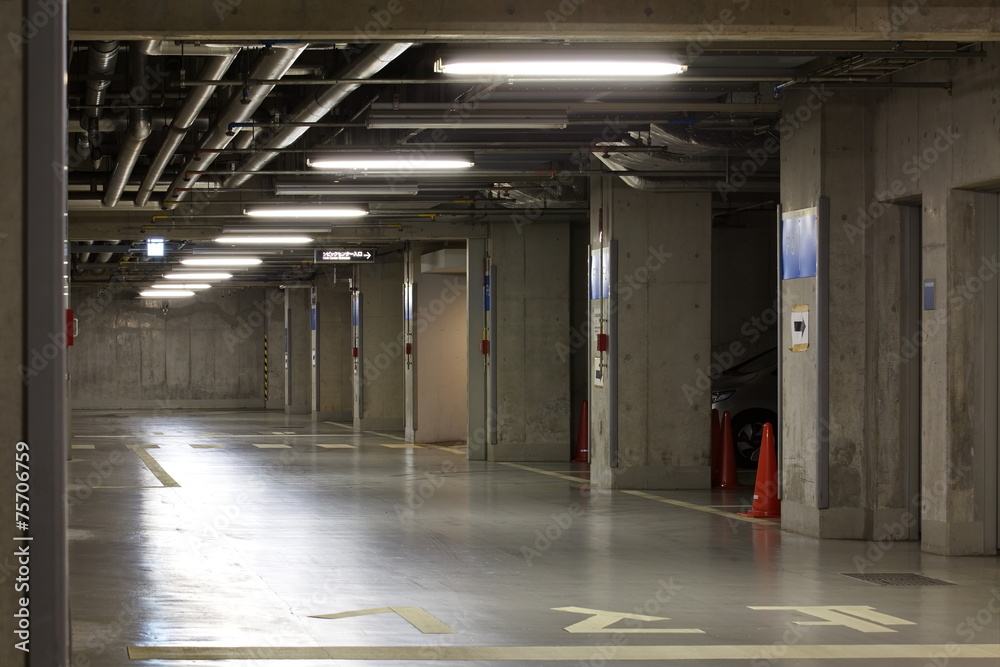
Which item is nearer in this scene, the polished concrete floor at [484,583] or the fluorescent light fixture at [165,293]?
the polished concrete floor at [484,583]

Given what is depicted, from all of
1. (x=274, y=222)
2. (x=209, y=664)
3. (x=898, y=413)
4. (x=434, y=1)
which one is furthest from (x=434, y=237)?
(x=209, y=664)

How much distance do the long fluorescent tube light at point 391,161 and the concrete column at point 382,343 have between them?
14286mm

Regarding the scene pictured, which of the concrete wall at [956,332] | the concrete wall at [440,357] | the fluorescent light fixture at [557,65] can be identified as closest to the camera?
the fluorescent light fixture at [557,65]

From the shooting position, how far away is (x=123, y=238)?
1802cm

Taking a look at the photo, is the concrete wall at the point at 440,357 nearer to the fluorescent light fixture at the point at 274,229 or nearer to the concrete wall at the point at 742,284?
the fluorescent light fixture at the point at 274,229

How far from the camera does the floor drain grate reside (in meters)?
7.77

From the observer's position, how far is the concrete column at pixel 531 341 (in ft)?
58.0

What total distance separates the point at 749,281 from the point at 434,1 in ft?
45.6

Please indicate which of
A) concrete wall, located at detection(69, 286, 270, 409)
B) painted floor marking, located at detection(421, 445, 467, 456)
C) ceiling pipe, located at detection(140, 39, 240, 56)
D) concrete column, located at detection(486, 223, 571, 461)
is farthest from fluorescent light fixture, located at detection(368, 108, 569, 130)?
concrete wall, located at detection(69, 286, 270, 409)

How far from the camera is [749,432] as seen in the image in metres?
16.2

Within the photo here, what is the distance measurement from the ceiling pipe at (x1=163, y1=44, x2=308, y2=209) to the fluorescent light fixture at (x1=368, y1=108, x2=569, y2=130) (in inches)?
37.3

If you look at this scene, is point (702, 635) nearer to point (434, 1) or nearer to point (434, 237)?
point (434, 1)

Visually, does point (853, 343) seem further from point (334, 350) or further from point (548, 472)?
point (334, 350)

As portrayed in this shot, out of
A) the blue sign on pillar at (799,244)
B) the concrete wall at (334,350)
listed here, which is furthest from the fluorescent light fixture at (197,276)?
the blue sign on pillar at (799,244)
